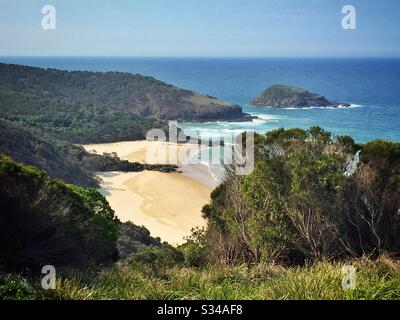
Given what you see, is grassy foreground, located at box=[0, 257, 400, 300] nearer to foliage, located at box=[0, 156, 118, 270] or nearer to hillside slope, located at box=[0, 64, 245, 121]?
foliage, located at box=[0, 156, 118, 270]

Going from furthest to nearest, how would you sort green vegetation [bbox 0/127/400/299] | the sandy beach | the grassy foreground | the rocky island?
the rocky island < the sandy beach < green vegetation [bbox 0/127/400/299] < the grassy foreground

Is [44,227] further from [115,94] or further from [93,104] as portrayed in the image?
[115,94]

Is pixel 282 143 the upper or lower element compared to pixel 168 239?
upper

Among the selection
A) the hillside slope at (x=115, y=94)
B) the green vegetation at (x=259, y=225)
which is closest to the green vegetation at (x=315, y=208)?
the green vegetation at (x=259, y=225)

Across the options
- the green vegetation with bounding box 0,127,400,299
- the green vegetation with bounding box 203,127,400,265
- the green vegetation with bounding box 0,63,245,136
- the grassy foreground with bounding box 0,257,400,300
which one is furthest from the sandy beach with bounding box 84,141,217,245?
the grassy foreground with bounding box 0,257,400,300

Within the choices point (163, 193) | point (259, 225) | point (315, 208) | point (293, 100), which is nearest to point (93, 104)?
point (293, 100)

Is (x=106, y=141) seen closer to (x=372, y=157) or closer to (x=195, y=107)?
(x=195, y=107)
